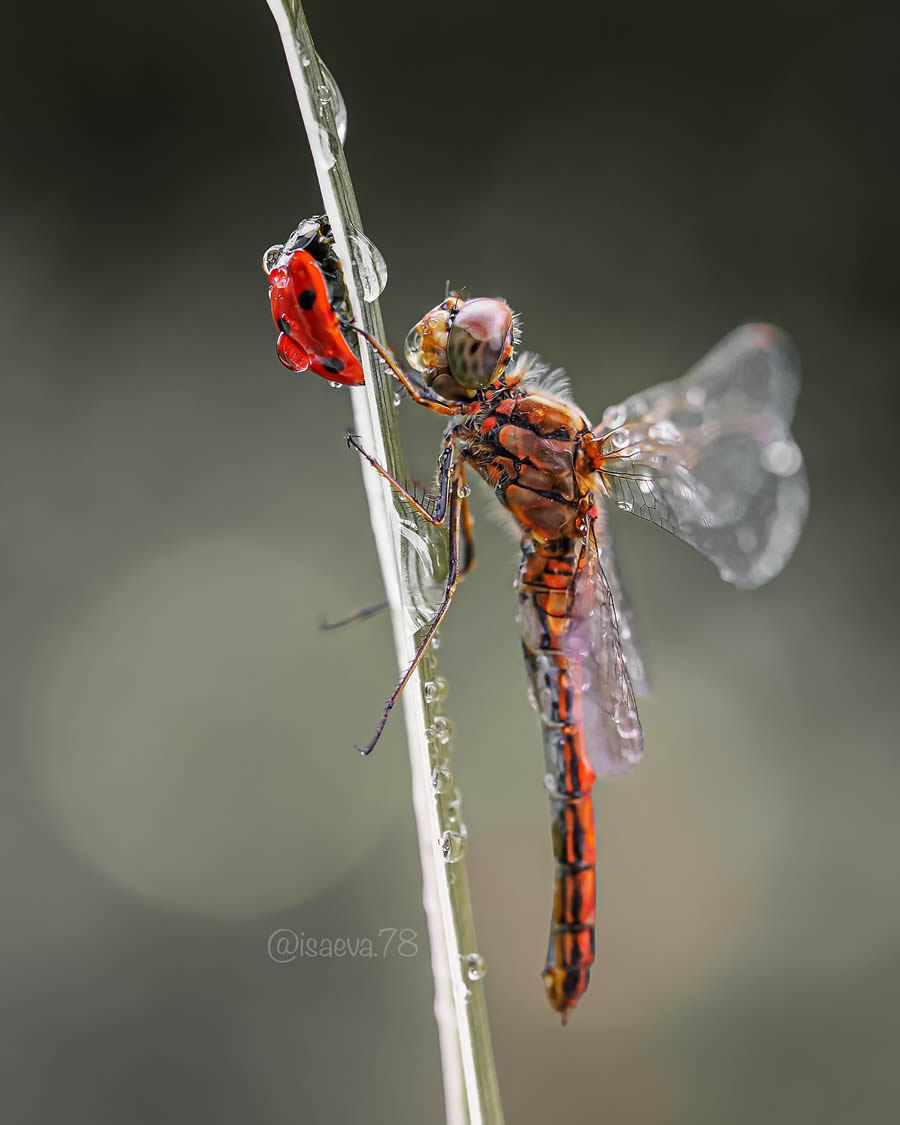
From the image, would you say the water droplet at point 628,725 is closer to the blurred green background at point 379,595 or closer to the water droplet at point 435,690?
the water droplet at point 435,690

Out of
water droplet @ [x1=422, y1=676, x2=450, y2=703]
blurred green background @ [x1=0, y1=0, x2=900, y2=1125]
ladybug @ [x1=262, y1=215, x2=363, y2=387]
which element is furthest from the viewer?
blurred green background @ [x1=0, y1=0, x2=900, y2=1125]

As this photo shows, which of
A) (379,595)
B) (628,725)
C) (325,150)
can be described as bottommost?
(628,725)

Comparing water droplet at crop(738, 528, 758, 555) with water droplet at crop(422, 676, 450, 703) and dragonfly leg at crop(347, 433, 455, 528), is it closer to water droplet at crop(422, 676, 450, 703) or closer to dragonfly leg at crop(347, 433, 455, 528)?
dragonfly leg at crop(347, 433, 455, 528)

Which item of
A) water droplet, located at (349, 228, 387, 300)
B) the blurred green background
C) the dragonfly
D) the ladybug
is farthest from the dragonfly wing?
the blurred green background

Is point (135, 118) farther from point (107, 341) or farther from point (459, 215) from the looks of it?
point (459, 215)

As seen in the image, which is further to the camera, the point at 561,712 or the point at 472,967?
the point at 561,712

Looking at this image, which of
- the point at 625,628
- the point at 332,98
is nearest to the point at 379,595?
the point at 625,628

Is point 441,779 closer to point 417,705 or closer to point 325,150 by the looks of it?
point 417,705
